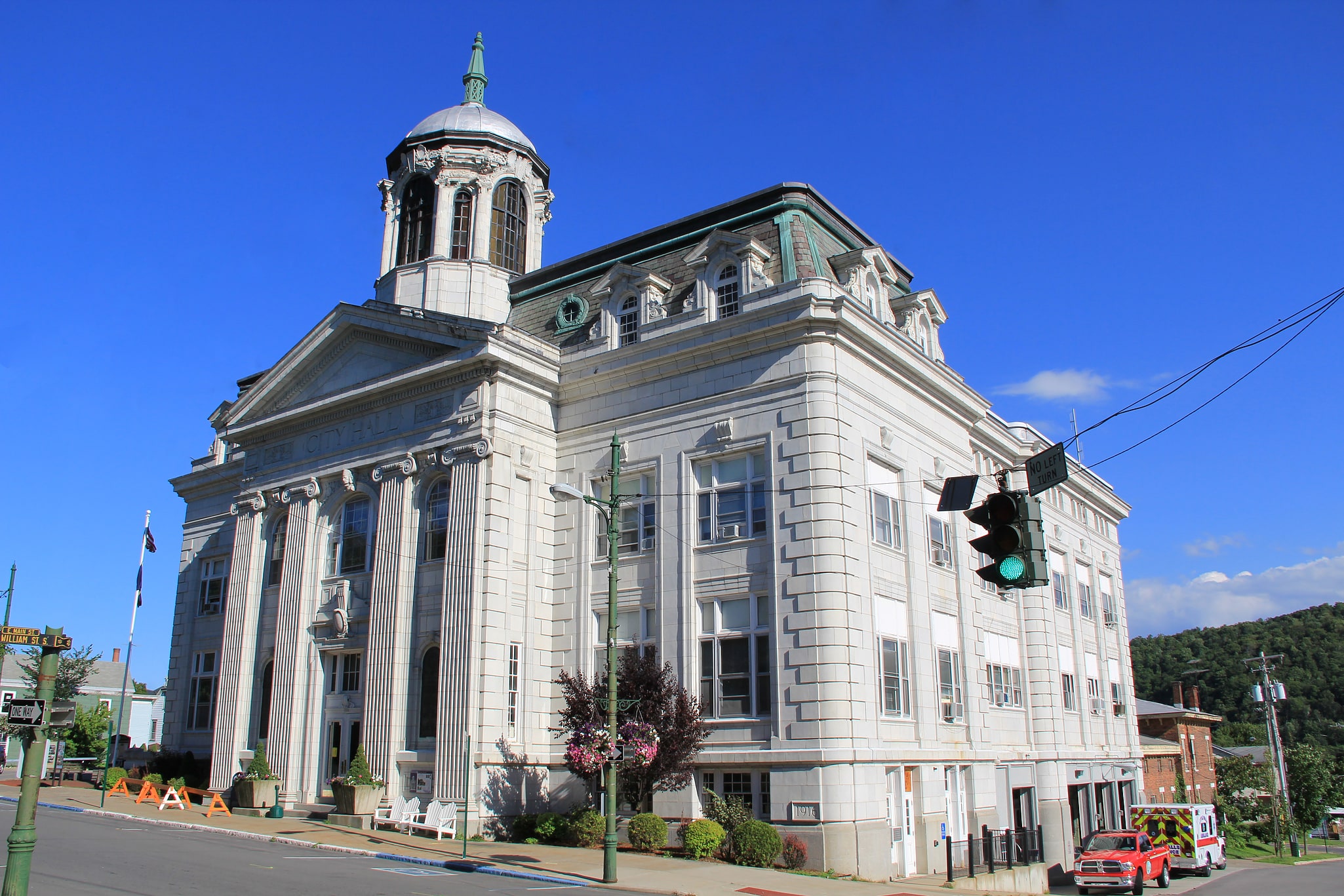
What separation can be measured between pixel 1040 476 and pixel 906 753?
19.0 m

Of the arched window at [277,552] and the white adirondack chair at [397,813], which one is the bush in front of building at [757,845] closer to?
the white adirondack chair at [397,813]

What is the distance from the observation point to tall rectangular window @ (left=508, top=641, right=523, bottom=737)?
28.8 metres

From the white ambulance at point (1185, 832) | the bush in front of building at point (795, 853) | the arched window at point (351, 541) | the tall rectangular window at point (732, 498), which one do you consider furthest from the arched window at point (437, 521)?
the white ambulance at point (1185, 832)

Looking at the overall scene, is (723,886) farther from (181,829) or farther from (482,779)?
(181,829)

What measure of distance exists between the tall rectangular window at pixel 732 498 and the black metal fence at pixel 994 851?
9851 mm

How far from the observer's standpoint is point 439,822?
26.4 meters

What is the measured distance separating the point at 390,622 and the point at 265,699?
308 inches

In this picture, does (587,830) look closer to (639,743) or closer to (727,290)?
(639,743)

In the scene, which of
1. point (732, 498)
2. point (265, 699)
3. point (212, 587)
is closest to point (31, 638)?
point (732, 498)

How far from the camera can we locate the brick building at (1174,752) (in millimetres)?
57031

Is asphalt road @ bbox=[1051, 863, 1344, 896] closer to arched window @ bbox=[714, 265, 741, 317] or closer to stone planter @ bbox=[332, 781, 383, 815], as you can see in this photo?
arched window @ bbox=[714, 265, 741, 317]

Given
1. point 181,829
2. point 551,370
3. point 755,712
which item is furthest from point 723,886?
point 551,370

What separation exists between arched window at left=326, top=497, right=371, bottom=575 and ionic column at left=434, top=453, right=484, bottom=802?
4.35m

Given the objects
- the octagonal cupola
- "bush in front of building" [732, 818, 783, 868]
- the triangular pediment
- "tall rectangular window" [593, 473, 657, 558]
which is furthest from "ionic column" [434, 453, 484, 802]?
the octagonal cupola
